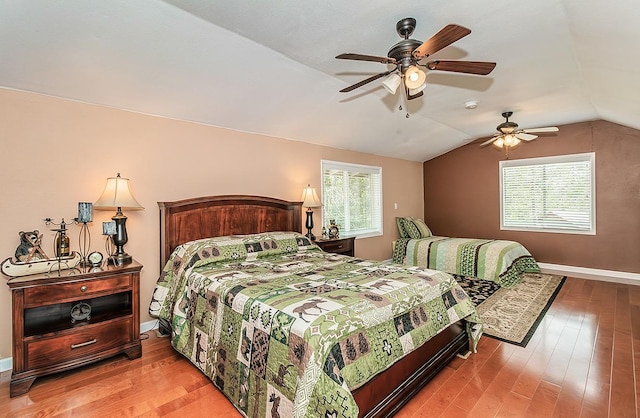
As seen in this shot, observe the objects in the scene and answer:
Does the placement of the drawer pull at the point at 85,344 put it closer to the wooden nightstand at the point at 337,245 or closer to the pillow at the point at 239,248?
the pillow at the point at 239,248

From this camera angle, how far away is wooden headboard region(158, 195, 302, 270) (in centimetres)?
315

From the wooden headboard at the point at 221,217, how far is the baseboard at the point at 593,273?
4.60 meters

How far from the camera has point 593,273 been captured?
505 centimetres

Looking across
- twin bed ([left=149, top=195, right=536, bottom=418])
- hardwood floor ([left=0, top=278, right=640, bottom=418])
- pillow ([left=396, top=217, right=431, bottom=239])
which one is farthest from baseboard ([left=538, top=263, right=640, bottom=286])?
twin bed ([left=149, top=195, right=536, bottom=418])

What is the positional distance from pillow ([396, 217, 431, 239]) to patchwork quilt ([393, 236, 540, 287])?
210mm

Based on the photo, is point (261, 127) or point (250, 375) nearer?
point (250, 375)

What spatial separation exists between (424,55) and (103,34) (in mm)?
2235

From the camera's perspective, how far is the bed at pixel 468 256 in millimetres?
4598

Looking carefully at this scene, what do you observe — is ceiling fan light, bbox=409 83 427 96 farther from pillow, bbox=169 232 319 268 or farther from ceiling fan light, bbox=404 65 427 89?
pillow, bbox=169 232 319 268

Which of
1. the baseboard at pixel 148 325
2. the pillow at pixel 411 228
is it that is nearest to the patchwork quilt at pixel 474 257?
the pillow at pixel 411 228

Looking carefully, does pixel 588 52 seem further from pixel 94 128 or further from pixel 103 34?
pixel 94 128

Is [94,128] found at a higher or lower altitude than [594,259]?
higher

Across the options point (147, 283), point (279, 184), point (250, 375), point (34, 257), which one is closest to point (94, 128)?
point (34, 257)

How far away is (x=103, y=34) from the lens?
7.07ft
